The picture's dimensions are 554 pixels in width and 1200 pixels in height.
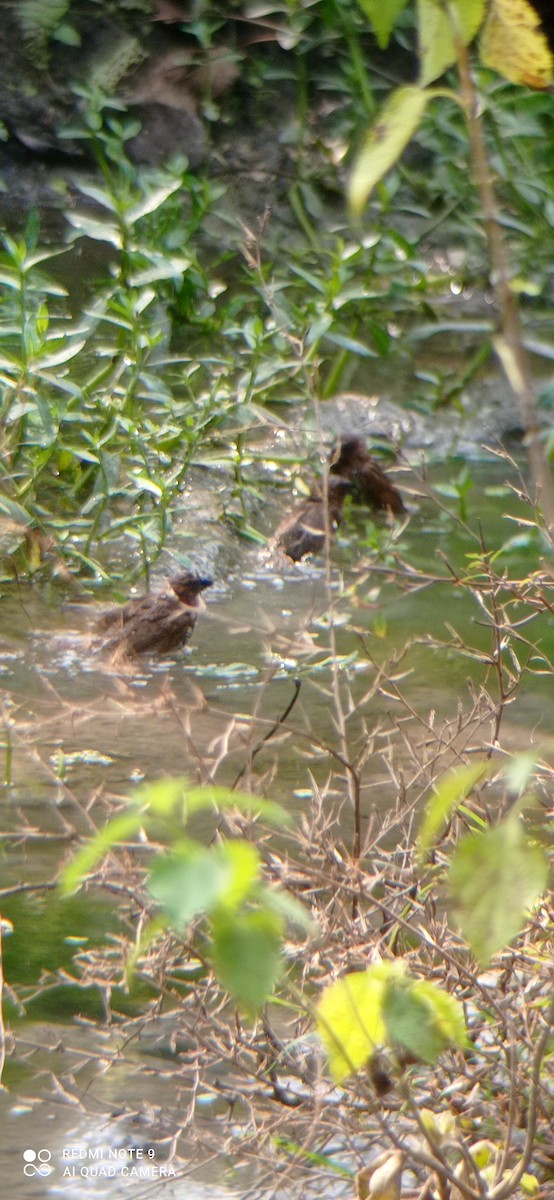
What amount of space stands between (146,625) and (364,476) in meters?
1.47

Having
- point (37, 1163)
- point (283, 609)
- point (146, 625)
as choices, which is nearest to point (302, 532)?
point (283, 609)

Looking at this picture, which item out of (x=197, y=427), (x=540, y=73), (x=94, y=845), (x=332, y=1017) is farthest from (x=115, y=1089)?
(x=197, y=427)

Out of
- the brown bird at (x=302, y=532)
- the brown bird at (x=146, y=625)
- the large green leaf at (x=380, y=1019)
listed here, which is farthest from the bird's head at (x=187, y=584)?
the large green leaf at (x=380, y=1019)

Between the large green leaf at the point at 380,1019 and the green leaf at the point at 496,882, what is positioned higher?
the green leaf at the point at 496,882

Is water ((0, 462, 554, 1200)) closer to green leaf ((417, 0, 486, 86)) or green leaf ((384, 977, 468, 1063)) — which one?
green leaf ((384, 977, 468, 1063))

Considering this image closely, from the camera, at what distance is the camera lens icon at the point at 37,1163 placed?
1.72 metres

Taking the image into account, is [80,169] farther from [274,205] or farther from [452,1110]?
[452,1110]

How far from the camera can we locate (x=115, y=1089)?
1891 millimetres

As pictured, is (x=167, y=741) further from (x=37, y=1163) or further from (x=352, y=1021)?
(x=352, y=1021)

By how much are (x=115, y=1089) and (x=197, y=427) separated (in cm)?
259

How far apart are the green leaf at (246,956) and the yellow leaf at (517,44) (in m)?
0.54

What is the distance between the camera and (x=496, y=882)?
0.88 m

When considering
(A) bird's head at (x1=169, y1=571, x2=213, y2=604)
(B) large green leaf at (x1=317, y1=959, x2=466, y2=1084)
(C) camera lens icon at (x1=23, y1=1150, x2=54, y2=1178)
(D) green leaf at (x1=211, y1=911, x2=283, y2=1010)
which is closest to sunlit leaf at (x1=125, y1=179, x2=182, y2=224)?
(A) bird's head at (x1=169, y1=571, x2=213, y2=604)

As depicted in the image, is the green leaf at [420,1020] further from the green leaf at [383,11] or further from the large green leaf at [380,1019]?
the green leaf at [383,11]
